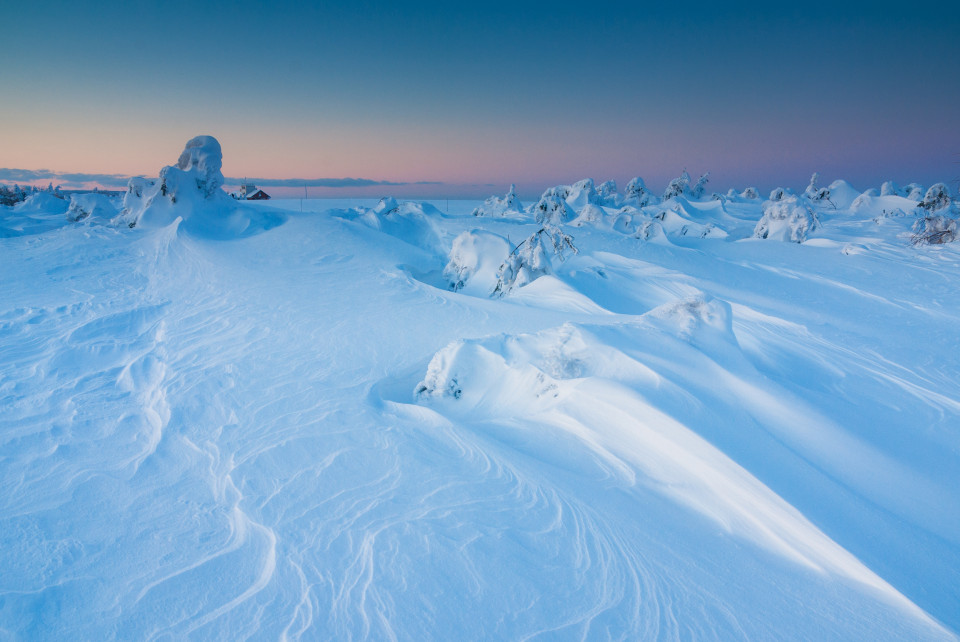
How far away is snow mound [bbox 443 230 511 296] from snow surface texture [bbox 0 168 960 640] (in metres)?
2.15

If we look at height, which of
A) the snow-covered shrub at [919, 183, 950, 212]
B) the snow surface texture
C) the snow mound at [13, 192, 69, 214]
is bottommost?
the snow surface texture

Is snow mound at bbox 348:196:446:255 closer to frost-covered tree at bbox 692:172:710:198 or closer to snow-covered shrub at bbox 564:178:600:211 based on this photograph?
snow-covered shrub at bbox 564:178:600:211

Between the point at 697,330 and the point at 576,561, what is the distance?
8.52ft

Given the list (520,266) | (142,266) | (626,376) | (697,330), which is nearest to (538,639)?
(626,376)

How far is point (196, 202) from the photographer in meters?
12.2

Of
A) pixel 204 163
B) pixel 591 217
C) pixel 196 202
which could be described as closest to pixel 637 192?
pixel 591 217

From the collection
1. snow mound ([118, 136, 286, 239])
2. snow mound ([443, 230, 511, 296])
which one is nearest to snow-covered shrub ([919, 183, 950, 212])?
snow mound ([443, 230, 511, 296])

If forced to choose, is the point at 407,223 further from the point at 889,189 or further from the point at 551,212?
the point at 889,189

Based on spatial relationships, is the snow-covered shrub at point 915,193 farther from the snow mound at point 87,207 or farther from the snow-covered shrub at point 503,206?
the snow mound at point 87,207

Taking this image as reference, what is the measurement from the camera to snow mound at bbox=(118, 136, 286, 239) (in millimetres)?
11648

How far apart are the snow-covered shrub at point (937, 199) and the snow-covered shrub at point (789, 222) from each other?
8731 millimetres

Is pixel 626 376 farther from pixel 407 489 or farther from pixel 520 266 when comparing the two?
pixel 520 266

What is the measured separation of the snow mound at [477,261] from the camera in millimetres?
8797

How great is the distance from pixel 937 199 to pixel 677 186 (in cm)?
1393
